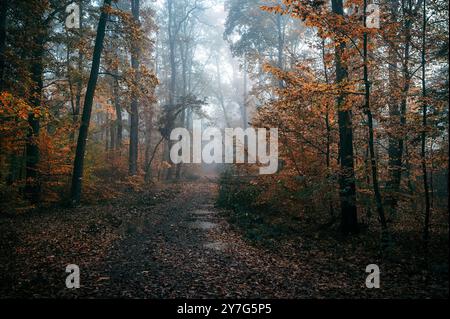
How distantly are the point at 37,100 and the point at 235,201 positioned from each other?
9.98m

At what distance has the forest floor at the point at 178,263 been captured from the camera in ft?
19.0

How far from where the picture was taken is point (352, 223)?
9.42 metres

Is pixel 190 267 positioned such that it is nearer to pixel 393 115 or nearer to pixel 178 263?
pixel 178 263

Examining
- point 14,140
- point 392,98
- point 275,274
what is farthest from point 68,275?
point 392,98

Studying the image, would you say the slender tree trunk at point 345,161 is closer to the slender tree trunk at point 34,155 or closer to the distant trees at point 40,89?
the distant trees at point 40,89

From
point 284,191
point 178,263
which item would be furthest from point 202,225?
point 178,263

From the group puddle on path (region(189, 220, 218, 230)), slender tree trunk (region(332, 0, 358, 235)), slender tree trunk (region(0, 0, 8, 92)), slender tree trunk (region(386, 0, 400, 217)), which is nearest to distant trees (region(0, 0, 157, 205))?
slender tree trunk (region(0, 0, 8, 92))

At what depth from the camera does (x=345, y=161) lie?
923 cm

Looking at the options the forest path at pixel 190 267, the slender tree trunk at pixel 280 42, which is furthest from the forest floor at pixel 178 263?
the slender tree trunk at pixel 280 42

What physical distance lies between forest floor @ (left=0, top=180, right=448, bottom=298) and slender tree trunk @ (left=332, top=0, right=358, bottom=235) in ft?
2.90

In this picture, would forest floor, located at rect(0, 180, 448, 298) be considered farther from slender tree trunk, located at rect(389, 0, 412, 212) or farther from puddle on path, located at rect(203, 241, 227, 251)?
slender tree trunk, located at rect(389, 0, 412, 212)

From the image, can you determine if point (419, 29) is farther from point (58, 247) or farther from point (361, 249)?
point (58, 247)

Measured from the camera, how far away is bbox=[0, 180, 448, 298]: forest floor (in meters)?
5.78

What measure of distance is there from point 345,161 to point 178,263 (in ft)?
18.3
